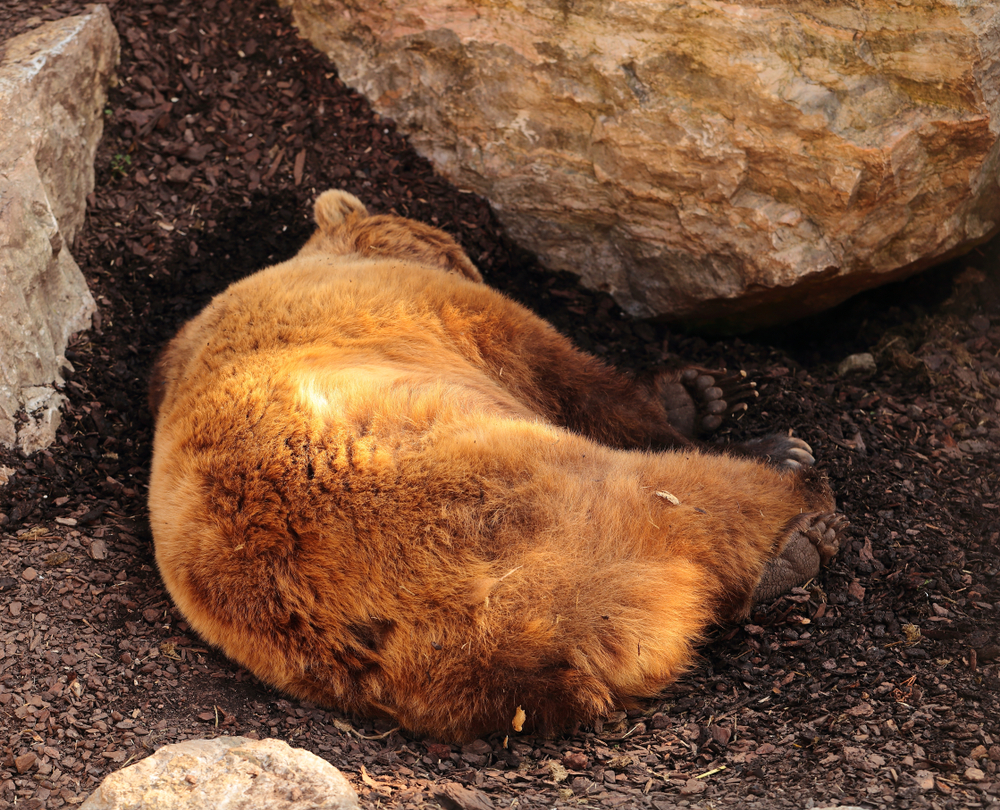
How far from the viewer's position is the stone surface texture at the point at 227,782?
237 cm

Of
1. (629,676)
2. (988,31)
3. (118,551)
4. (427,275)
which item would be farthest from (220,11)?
(629,676)

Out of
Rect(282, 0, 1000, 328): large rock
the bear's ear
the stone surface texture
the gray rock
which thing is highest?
Rect(282, 0, 1000, 328): large rock

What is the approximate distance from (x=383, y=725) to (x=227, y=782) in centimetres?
72

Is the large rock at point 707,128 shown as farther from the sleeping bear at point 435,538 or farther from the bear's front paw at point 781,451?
the sleeping bear at point 435,538

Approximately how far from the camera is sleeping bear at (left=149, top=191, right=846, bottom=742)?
2840 mm

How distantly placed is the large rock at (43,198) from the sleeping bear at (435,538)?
0.91 meters

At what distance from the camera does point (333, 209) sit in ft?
14.9

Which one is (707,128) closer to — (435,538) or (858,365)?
(858,365)

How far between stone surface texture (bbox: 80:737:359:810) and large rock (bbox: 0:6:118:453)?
2.08m

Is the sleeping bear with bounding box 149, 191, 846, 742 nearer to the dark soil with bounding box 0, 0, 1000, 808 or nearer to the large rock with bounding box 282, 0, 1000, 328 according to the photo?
the dark soil with bounding box 0, 0, 1000, 808

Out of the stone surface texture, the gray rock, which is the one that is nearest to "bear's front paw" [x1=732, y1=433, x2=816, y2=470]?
the gray rock

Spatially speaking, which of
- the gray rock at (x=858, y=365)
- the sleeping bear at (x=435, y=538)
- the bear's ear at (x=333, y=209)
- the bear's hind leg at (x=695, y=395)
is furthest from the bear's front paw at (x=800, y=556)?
the bear's ear at (x=333, y=209)

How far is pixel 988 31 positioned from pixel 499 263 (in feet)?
9.09

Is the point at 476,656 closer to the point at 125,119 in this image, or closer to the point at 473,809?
the point at 473,809
